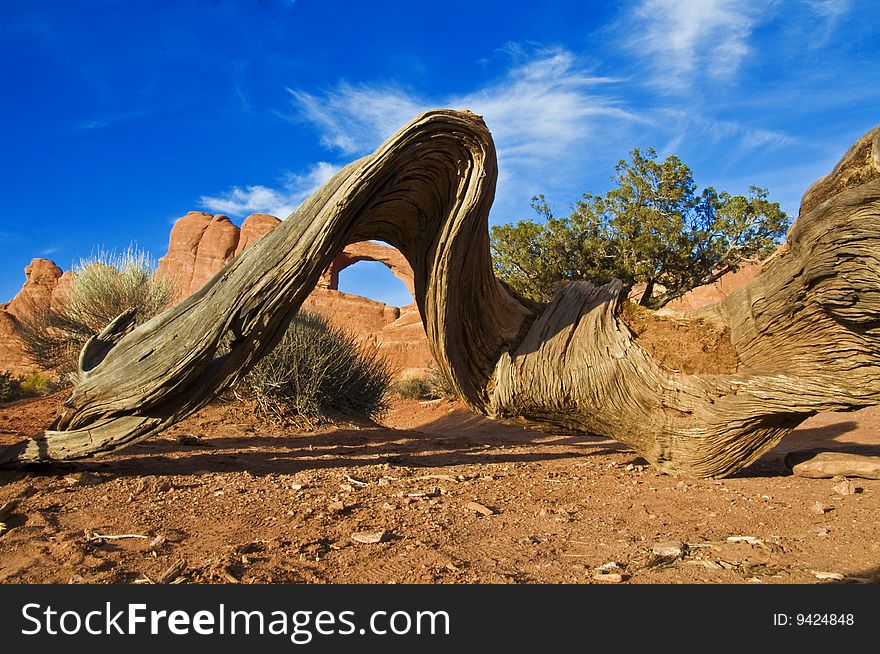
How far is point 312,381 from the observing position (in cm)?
995

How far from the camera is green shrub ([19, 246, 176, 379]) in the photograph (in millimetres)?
12953

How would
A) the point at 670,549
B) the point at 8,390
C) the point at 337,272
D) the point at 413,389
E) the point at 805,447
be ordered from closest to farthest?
the point at 670,549 < the point at 805,447 < the point at 8,390 < the point at 413,389 < the point at 337,272

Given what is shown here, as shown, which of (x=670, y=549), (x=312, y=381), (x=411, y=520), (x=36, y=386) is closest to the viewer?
(x=670, y=549)

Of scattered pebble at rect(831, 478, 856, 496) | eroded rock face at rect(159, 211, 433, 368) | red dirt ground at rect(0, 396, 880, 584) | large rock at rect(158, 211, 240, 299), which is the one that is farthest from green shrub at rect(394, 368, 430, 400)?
large rock at rect(158, 211, 240, 299)

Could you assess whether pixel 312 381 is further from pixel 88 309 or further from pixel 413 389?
pixel 413 389

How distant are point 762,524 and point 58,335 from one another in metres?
15.1

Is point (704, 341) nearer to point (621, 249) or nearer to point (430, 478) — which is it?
point (430, 478)

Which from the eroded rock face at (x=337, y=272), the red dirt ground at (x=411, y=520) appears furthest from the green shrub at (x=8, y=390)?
the eroded rock face at (x=337, y=272)

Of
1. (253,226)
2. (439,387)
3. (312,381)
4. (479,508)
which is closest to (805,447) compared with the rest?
(479,508)

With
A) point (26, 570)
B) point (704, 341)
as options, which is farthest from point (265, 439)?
point (704, 341)

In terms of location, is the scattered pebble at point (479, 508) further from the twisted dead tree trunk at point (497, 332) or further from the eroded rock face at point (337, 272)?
the eroded rock face at point (337, 272)

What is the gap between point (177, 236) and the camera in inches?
1982

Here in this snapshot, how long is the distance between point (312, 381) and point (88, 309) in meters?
6.53

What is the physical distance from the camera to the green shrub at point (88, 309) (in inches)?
510
